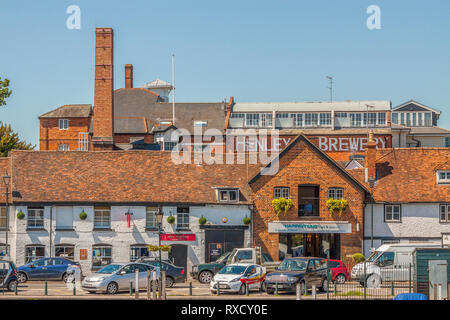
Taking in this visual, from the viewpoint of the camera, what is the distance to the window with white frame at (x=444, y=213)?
48.9 meters

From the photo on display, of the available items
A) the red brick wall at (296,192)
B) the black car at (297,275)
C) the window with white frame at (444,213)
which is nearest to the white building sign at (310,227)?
the red brick wall at (296,192)

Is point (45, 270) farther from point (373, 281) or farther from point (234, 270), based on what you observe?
point (373, 281)

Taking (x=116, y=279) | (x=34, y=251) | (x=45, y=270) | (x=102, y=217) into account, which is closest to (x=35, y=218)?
(x=34, y=251)

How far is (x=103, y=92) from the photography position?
6556cm

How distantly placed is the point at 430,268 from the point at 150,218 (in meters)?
20.6

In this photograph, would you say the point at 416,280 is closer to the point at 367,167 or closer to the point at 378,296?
the point at 378,296

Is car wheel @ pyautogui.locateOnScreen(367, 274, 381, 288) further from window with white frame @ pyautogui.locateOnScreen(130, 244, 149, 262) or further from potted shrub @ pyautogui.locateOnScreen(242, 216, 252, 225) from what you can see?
window with white frame @ pyautogui.locateOnScreen(130, 244, 149, 262)

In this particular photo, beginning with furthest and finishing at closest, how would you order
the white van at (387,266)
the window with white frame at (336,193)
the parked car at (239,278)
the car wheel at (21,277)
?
1. the window with white frame at (336,193)
2. the car wheel at (21,277)
3. the white van at (387,266)
4. the parked car at (239,278)

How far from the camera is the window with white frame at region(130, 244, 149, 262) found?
4784 cm

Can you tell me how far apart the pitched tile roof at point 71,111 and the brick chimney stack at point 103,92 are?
19120 mm

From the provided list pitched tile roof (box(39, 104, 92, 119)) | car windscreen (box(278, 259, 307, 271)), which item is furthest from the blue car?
pitched tile roof (box(39, 104, 92, 119))

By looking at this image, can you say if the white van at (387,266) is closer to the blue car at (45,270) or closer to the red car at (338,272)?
the red car at (338,272)
